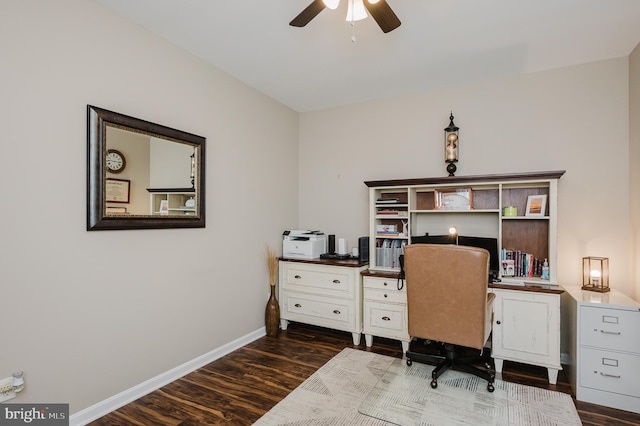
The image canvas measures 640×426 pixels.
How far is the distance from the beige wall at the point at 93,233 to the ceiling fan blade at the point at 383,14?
173 centimetres

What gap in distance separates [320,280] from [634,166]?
117 inches

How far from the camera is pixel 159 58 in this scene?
261 centimetres

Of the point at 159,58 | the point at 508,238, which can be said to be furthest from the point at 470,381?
the point at 159,58

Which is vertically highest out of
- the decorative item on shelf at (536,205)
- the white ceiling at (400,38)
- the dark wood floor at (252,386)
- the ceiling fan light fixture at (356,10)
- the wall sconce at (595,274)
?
the white ceiling at (400,38)

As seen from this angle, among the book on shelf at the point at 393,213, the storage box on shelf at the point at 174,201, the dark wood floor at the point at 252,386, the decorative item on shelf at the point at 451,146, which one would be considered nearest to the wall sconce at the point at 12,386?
the dark wood floor at the point at 252,386

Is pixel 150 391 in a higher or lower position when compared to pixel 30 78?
lower

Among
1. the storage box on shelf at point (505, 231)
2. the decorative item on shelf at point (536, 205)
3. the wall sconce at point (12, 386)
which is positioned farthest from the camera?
the decorative item on shelf at point (536, 205)

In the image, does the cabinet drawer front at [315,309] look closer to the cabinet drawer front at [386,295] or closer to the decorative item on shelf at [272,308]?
the decorative item on shelf at [272,308]

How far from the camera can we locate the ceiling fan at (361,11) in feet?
5.88

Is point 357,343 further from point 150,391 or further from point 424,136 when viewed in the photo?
point 424,136

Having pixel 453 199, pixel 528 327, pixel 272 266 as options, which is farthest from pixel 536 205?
pixel 272 266

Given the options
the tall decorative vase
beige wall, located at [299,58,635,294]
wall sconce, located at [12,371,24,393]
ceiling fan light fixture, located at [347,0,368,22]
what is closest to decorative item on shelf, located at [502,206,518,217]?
beige wall, located at [299,58,635,294]

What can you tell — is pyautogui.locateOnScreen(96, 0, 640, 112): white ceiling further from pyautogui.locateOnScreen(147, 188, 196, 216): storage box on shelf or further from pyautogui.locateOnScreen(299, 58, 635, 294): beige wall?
pyautogui.locateOnScreen(147, 188, 196, 216): storage box on shelf

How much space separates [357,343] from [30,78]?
3304 mm
